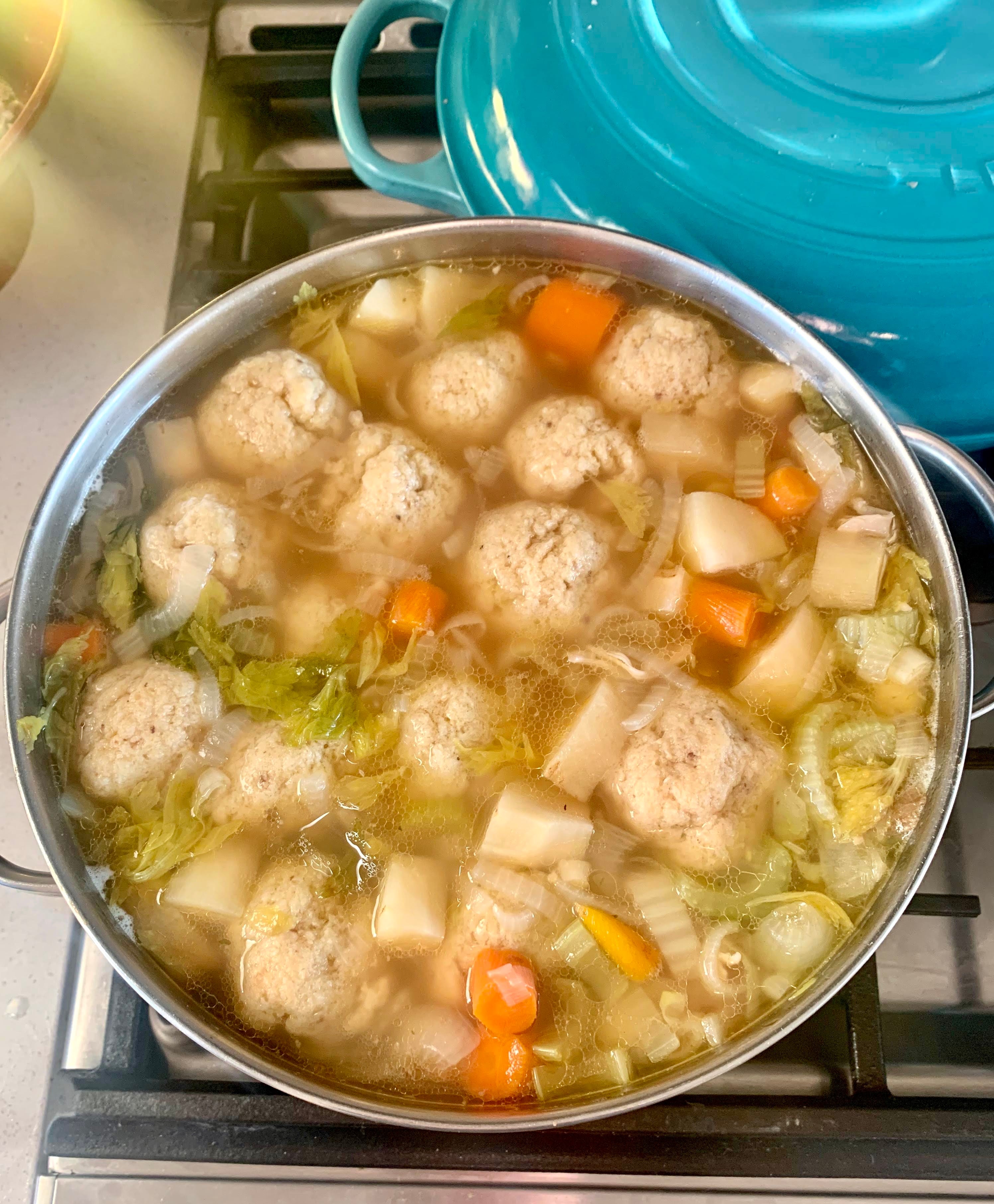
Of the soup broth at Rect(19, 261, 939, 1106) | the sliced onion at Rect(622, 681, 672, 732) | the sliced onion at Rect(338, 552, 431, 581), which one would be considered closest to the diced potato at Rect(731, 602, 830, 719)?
the soup broth at Rect(19, 261, 939, 1106)

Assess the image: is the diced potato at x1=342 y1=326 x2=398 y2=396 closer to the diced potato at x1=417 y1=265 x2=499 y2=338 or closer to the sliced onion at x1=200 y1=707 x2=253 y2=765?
the diced potato at x1=417 y1=265 x2=499 y2=338

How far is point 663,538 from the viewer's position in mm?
1472

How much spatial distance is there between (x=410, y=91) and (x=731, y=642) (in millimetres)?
1359

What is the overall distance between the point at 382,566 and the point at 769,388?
0.73m

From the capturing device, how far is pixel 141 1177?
4.25 feet

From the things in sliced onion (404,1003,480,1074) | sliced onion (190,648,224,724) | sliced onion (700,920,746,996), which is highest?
sliced onion (190,648,224,724)

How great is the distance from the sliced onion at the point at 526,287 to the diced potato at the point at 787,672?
74 centimetres

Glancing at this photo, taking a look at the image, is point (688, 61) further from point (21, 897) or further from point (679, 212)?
point (21, 897)

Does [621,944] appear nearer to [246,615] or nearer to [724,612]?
[724,612]

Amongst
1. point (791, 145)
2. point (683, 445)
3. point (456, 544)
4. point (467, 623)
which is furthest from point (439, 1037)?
point (791, 145)

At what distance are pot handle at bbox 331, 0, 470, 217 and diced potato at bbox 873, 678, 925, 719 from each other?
3.59 feet

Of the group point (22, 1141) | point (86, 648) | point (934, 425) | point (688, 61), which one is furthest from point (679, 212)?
point (22, 1141)

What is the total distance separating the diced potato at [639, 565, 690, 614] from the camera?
1.44 m

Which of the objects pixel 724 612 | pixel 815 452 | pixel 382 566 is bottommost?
pixel 724 612
